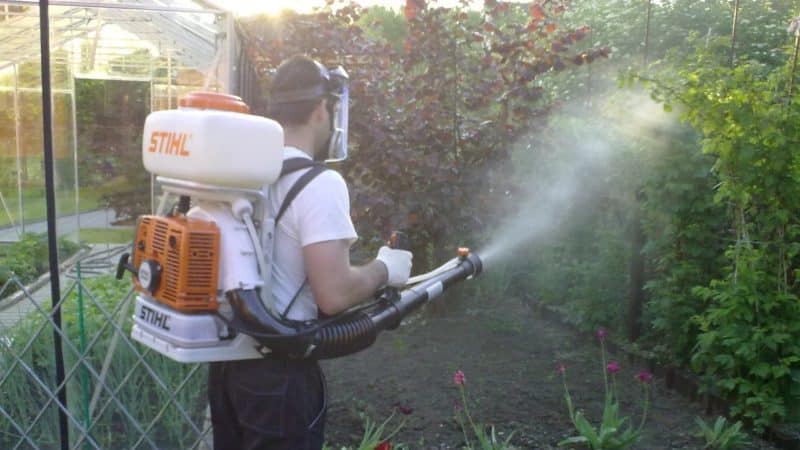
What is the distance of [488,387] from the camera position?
4.73 m

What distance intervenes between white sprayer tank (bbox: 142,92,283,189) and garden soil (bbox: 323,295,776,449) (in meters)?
1.98

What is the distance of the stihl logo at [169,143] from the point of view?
2057mm

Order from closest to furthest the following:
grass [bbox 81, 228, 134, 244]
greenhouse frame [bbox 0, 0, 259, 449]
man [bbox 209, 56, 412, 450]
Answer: man [bbox 209, 56, 412, 450]
greenhouse frame [bbox 0, 0, 259, 449]
grass [bbox 81, 228, 134, 244]

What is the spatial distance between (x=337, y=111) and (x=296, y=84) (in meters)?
0.17

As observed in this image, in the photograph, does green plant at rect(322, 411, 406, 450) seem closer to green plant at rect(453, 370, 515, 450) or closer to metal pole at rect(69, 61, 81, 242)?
green plant at rect(453, 370, 515, 450)

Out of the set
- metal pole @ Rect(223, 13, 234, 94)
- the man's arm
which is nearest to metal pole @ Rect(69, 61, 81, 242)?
metal pole @ Rect(223, 13, 234, 94)

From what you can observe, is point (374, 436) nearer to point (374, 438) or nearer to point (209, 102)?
point (374, 438)

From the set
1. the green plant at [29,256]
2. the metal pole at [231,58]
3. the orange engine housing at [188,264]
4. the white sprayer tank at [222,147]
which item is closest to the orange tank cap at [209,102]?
→ the white sprayer tank at [222,147]

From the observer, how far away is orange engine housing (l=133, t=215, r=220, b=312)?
6.72 feet

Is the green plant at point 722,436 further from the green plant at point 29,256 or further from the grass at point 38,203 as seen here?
the grass at point 38,203

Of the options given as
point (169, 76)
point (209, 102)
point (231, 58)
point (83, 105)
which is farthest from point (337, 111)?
point (83, 105)

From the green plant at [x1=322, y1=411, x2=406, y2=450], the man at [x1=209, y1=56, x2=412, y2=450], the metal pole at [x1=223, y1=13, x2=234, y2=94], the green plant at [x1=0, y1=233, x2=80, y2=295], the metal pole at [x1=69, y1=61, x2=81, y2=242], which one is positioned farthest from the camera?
the metal pole at [x1=69, y1=61, x2=81, y2=242]

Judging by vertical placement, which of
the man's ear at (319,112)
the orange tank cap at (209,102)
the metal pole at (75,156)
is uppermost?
the orange tank cap at (209,102)

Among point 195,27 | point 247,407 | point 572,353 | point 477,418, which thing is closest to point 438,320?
point 572,353
